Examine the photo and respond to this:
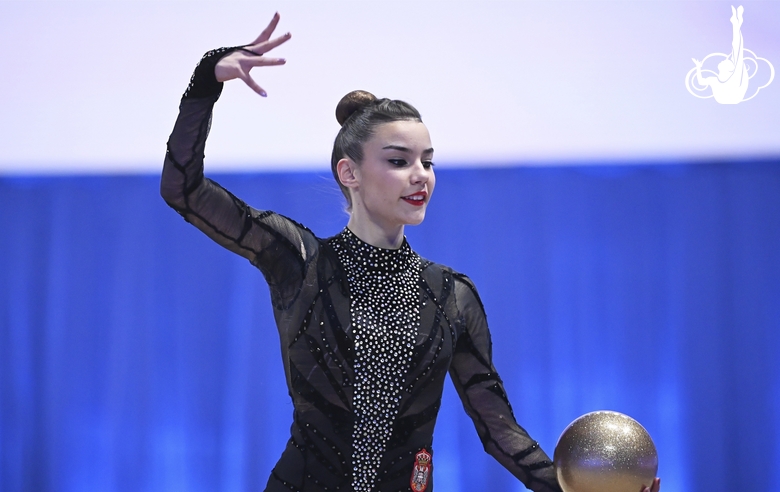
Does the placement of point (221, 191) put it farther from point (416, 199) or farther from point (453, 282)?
point (453, 282)

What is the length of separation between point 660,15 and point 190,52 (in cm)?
192

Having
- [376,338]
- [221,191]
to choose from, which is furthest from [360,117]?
[376,338]

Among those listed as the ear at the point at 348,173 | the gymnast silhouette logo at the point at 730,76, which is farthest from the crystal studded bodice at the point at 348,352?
the gymnast silhouette logo at the point at 730,76

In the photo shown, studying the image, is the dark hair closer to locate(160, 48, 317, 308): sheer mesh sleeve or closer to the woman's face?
the woman's face

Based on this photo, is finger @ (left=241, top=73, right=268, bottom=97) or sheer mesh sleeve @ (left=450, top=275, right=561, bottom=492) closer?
finger @ (left=241, top=73, right=268, bottom=97)

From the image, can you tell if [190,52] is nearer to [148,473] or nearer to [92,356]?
[92,356]

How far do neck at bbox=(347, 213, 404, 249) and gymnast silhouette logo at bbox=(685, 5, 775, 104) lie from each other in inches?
77.3

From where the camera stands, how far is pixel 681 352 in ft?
11.2

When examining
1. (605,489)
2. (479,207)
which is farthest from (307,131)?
(605,489)

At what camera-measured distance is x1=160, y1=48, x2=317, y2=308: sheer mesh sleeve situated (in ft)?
5.15

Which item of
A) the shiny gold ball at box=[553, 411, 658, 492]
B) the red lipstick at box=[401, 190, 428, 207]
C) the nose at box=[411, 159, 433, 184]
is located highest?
the nose at box=[411, 159, 433, 184]

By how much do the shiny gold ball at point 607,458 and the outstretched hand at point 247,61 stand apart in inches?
37.7

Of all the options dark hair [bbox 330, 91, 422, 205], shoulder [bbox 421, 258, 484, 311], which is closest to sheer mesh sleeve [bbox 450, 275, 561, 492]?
shoulder [bbox 421, 258, 484, 311]

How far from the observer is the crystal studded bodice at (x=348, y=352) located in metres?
1.71
